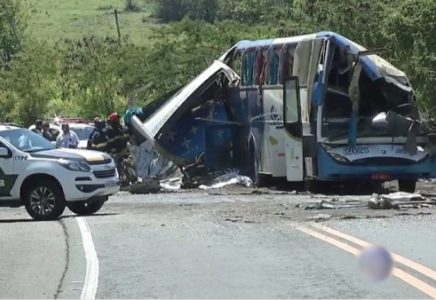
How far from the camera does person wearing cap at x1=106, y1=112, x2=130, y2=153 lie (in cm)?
2631

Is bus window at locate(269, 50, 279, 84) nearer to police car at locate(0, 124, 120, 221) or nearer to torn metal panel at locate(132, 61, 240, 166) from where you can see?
torn metal panel at locate(132, 61, 240, 166)

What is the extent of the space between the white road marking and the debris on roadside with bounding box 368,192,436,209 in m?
4.70

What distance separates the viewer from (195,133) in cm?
2762

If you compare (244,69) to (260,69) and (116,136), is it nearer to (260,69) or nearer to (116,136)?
(260,69)

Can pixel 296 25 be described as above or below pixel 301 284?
above

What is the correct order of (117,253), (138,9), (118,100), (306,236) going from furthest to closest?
1. (138,9)
2. (118,100)
3. (306,236)
4. (117,253)

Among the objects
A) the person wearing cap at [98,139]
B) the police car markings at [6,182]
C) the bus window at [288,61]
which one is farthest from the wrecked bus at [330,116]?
the police car markings at [6,182]

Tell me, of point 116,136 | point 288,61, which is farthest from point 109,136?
point 288,61

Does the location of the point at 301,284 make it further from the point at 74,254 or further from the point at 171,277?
the point at 74,254

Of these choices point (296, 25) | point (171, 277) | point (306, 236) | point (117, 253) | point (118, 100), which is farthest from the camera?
point (118, 100)

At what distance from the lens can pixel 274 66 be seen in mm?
25375

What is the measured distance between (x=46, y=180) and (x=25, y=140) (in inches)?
39.7

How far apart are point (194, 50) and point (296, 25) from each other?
1061cm

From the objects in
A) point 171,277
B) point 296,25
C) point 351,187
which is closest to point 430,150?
point 351,187
